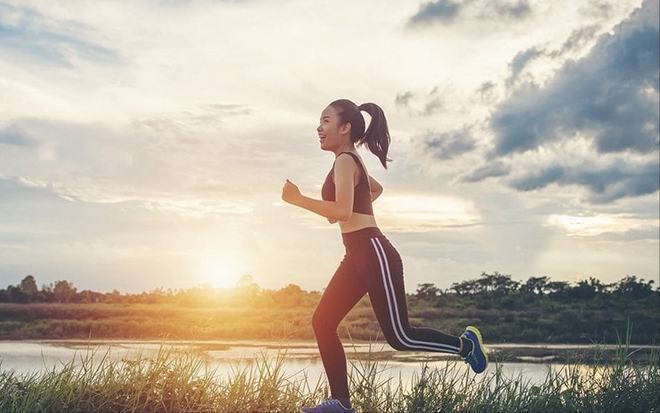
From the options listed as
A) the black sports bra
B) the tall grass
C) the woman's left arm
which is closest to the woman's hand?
the woman's left arm

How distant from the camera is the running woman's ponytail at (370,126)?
5.46 m

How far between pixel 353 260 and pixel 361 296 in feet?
0.88

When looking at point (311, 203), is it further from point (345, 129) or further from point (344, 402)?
point (344, 402)

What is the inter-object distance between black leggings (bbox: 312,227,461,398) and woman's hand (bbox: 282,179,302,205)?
0.54m

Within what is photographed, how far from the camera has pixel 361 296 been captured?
534 cm

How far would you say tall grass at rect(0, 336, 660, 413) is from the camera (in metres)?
5.83

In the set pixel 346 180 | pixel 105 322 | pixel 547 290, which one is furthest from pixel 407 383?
pixel 105 322

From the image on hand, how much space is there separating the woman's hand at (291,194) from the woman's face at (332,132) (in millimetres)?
602

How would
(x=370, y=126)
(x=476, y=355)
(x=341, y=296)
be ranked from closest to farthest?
1. (x=341, y=296)
2. (x=370, y=126)
3. (x=476, y=355)

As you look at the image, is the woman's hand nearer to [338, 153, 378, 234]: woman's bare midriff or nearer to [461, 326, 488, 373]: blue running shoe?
[338, 153, 378, 234]: woman's bare midriff

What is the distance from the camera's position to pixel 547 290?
61.3ft

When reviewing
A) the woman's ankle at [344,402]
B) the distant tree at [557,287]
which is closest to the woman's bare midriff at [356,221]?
the woman's ankle at [344,402]

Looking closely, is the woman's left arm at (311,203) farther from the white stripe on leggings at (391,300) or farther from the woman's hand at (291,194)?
the white stripe on leggings at (391,300)

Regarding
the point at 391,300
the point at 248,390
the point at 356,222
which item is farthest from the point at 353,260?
the point at 248,390
